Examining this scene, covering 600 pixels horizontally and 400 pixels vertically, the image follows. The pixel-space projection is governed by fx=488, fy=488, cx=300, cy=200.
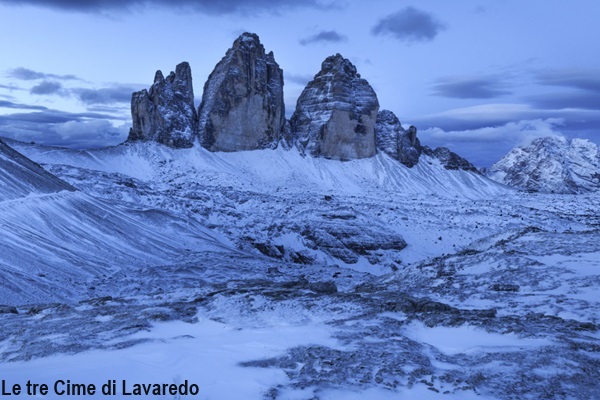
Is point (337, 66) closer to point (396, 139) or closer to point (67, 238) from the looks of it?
point (396, 139)

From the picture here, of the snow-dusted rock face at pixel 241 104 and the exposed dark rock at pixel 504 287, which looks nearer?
the exposed dark rock at pixel 504 287

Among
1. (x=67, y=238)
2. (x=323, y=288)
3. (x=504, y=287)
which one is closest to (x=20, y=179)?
(x=67, y=238)

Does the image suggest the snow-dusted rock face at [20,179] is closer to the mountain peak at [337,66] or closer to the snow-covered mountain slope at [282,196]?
the snow-covered mountain slope at [282,196]

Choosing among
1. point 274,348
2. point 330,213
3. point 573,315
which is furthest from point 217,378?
point 330,213

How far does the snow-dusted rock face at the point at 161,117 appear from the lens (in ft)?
266

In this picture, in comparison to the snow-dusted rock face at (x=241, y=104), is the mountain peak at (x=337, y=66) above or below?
above

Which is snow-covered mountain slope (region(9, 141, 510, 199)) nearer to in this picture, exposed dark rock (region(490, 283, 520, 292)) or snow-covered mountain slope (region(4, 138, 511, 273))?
snow-covered mountain slope (region(4, 138, 511, 273))

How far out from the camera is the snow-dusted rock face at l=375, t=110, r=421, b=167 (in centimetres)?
9788

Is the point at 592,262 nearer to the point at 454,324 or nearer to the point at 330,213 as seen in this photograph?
the point at 454,324

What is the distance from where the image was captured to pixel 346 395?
7773mm

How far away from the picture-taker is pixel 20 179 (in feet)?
104

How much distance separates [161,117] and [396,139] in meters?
45.9

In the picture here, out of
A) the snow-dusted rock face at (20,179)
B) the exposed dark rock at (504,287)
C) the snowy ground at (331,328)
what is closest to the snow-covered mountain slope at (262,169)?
the snow-dusted rock face at (20,179)

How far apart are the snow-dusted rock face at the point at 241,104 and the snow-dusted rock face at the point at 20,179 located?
47968 mm
